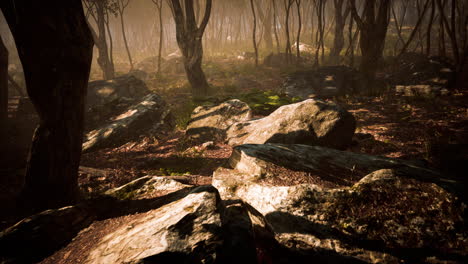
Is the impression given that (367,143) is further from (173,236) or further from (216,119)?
(173,236)

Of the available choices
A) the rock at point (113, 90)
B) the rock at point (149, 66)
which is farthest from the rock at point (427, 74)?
the rock at point (149, 66)

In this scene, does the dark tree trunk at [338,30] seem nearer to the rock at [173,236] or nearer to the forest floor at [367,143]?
the forest floor at [367,143]

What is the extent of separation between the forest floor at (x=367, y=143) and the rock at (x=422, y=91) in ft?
1.02

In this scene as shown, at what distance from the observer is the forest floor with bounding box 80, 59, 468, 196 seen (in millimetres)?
4824

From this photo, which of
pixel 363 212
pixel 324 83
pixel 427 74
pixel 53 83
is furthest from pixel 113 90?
pixel 427 74

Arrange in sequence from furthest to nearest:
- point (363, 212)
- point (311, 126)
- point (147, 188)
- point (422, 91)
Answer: point (422, 91)
point (311, 126)
point (147, 188)
point (363, 212)

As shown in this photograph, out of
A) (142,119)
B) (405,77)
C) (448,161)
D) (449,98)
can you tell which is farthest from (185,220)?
(405,77)

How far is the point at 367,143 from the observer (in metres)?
5.33

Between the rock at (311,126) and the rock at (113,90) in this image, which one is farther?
the rock at (113,90)

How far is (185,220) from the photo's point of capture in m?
2.27

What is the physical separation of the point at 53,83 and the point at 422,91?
11.4 meters

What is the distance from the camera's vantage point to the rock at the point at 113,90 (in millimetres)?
11039

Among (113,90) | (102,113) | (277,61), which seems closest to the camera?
(102,113)

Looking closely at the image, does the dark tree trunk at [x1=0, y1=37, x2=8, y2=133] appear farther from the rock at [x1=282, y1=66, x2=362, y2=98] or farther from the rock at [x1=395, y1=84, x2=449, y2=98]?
the rock at [x1=395, y1=84, x2=449, y2=98]
